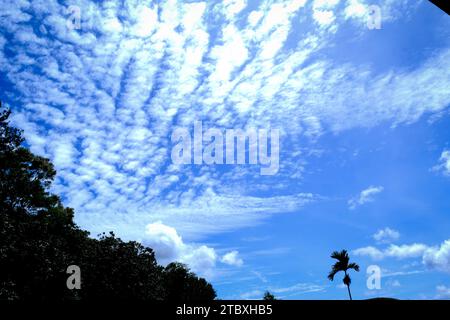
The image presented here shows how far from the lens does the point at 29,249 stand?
24.0 metres

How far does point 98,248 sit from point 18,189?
10.7 meters

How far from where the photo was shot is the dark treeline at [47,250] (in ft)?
77.2

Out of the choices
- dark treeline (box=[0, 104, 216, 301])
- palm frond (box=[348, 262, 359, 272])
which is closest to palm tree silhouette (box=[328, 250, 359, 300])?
palm frond (box=[348, 262, 359, 272])

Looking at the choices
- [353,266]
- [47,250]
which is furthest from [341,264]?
[47,250]

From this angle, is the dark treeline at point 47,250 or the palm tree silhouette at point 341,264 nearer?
the dark treeline at point 47,250

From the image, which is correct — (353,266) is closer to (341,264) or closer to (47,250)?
(341,264)

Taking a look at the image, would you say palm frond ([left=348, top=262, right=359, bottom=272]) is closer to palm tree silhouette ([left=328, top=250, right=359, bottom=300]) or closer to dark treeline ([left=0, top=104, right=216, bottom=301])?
palm tree silhouette ([left=328, top=250, right=359, bottom=300])

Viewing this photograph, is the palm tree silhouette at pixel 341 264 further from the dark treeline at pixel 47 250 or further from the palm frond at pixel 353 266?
the dark treeline at pixel 47 250

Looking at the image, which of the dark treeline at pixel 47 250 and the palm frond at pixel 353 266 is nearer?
the dark treeline at pixel 47 250

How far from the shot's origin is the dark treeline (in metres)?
23.5

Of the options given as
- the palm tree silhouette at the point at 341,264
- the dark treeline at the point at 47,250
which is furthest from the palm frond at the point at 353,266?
the dark treeline at the point at 47,250

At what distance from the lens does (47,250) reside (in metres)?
26.4
